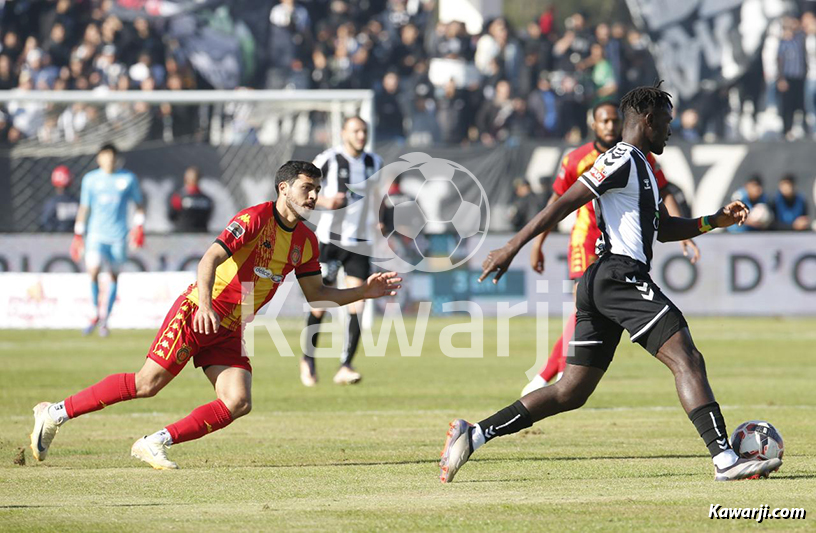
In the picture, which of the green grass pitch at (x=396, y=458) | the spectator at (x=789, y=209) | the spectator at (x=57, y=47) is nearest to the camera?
the green grass pitch at (x=396, y=458)

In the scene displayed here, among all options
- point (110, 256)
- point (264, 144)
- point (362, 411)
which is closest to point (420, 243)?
point (264, 144)

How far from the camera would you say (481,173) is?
23.4 m

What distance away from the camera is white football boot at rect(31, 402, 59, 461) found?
800 cm

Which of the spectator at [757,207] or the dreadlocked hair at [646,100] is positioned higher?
the dreadlocked hair at [646,100]

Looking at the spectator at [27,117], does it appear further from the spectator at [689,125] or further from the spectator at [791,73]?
the spectator at [791,73]

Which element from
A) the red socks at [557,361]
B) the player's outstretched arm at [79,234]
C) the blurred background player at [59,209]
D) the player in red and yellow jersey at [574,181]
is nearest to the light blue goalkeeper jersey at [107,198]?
the player's outstretched arm at [79,234]

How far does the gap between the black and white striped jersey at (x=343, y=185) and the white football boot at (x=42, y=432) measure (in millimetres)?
5635

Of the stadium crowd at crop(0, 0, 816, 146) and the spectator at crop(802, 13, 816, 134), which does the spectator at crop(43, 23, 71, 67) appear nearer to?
the stadium crowd at crop(0, 0, 816, 146)

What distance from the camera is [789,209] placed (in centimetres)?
2245

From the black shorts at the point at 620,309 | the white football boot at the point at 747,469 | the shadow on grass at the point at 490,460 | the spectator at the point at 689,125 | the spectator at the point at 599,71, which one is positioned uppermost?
the spectator at the point at 599,71

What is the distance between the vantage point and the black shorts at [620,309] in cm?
709

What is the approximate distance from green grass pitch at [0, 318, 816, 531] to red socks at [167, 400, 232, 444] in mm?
218

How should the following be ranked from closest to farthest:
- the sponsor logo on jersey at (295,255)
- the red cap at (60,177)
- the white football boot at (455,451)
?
the white football boot at (455,451) < the sponsor logo on jersey at (295,255) < the red cap at (60,177)

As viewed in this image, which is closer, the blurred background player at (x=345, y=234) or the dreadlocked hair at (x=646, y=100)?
the dreadlocked hair at (x=646, y=100)
